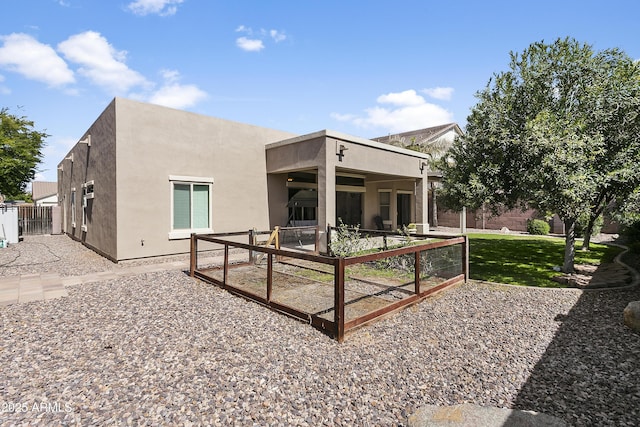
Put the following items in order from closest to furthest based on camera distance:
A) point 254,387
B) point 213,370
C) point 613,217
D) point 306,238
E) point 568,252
Answer: 1. point 254,387
2. point 213,370
3. point 613,217
4. point 568,252
5. point 306,238

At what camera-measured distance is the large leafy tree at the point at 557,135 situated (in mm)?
6648

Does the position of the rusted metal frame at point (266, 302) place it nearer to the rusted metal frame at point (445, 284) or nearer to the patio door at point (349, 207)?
the rusted metal frame at point (445, 284)

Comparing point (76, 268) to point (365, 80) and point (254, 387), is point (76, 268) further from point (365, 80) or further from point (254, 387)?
point (365, 80)

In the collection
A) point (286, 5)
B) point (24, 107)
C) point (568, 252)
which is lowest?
point (568, 252)

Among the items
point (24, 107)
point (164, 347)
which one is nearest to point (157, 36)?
point (164, 347)

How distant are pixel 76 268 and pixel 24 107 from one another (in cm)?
2754

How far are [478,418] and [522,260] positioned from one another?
9.37 meters

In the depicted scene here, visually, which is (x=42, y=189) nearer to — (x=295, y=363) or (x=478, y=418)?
(x=295, y=363)

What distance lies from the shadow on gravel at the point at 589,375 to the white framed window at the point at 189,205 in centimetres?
988

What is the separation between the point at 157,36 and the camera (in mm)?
9727

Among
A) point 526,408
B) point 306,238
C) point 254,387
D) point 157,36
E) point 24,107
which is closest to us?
point 526,408

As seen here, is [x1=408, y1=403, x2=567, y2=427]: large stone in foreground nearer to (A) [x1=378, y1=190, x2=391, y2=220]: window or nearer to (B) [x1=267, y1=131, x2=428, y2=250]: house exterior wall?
(B) [x1=267, y1=131, x2=428, y2=250]: house exterior wall

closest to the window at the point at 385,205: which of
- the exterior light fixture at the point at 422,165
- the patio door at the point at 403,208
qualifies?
the patio door at the point at 403,208

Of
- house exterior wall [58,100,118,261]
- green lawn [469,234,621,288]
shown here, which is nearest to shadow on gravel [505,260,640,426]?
green lawn [469,234,621,288]
